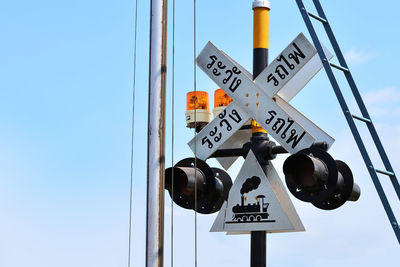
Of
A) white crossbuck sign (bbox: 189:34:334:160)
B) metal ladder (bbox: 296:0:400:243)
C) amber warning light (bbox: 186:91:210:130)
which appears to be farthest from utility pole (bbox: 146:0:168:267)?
amber warning light (bbox: 186:91:210:130)

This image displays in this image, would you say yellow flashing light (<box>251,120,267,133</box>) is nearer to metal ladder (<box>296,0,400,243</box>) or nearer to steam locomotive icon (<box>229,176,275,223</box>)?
steam locomotive icon (<box>229,176,275,223</box>)

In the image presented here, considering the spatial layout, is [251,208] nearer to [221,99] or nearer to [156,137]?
[221,99]

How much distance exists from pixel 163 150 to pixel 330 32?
→ 6.26 feet

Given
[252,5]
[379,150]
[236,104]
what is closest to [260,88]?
[236,104]

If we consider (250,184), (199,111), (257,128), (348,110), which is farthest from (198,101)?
(348,110)

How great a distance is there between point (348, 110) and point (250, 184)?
1.88m

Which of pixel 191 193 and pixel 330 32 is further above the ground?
pixel 330 32

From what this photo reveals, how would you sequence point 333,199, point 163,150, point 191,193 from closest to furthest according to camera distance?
point 163,150
point 333,199
point 191,193

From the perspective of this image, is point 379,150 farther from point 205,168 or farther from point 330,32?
point 205,168

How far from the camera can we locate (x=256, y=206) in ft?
25.2

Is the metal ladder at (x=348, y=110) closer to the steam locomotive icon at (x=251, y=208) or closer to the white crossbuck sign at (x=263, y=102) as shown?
the white crossbuck sign at (x=263, y=102)

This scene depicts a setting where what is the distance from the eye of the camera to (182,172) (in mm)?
7789

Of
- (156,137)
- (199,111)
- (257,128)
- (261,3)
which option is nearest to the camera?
(156,137)

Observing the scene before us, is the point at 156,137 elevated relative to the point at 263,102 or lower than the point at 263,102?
lower
